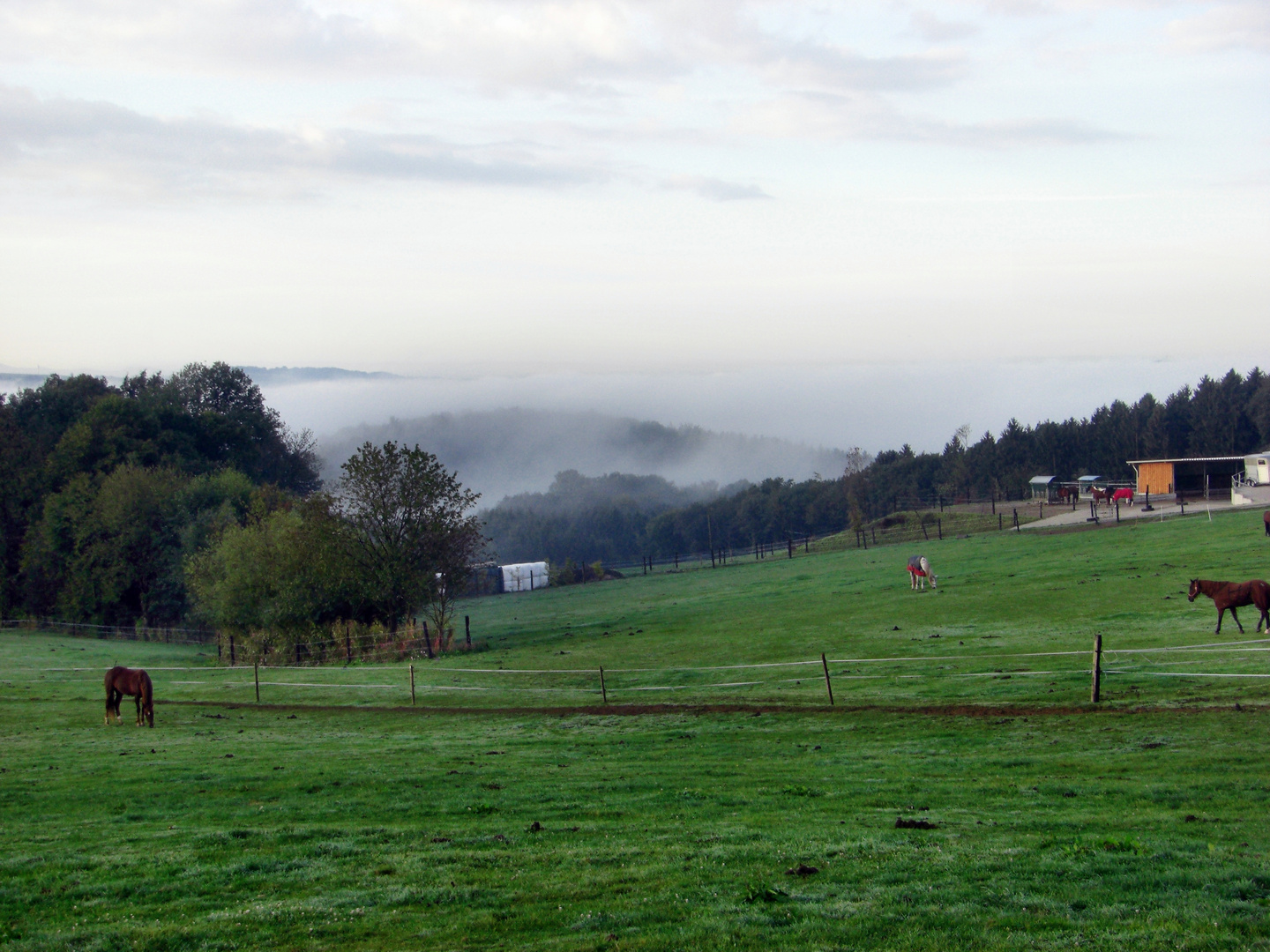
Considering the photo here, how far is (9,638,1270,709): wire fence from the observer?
69.8 ft

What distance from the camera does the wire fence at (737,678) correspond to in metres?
21.3

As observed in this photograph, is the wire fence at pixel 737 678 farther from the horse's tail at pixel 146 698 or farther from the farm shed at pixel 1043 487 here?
the farm shed at pixel 1043 487

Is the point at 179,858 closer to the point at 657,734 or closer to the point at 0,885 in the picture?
the point at 0,885

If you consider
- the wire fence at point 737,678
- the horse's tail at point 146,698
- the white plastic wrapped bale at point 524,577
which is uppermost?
the horse's tail at point 146,698

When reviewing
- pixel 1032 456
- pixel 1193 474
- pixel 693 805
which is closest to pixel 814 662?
pixel 693 805

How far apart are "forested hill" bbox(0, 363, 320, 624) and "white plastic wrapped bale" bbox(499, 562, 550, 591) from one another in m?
26.8

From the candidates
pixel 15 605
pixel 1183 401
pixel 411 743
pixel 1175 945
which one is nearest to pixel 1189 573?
pixel 411 743

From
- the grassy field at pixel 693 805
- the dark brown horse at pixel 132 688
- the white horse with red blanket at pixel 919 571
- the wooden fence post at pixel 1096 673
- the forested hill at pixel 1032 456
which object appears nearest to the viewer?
the grassy field at pixel 693 805

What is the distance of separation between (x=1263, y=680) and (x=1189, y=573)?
17.3 m

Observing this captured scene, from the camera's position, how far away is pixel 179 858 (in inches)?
450

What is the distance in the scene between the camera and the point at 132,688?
2477cm

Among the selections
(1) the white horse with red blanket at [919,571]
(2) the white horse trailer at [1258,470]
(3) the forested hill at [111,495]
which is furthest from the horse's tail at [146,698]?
(2) the white horse trailer at [1258,470]

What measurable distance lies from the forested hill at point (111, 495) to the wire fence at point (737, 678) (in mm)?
30744

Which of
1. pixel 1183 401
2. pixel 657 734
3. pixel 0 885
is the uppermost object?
pixel 1183 401
